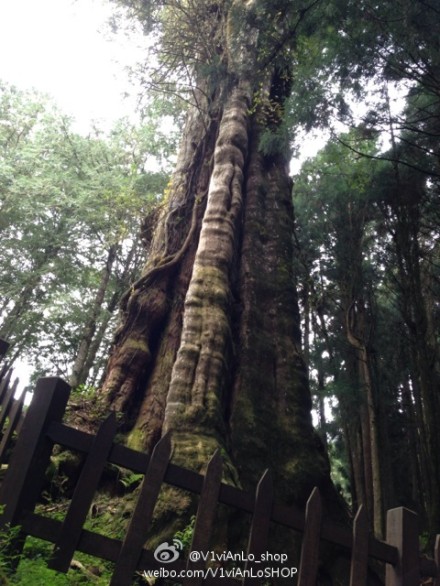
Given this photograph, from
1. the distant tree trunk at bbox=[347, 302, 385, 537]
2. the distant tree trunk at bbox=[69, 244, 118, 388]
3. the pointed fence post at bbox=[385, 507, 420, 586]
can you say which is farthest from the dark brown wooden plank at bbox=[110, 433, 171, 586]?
the distant tree trunk at bbox=[347, 302, 385, 537]

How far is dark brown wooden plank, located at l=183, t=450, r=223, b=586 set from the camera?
179 centimetres

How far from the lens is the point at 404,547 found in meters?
2.12

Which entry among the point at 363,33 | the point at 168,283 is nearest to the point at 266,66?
the point at 363,33

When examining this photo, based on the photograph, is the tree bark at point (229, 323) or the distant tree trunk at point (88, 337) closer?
the tree bark at point (229, 323)

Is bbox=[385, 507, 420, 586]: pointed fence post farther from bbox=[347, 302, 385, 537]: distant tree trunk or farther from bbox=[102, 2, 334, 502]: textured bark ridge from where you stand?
bbox=[347, 302, 385, 537]: distant tree trunk

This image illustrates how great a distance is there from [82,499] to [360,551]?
135cm

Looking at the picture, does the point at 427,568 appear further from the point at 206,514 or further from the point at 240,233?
the point at 240,233

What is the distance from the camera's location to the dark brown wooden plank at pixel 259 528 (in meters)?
1.83

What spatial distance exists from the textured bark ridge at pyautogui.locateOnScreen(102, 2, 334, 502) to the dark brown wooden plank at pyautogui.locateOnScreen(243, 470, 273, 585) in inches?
58.0

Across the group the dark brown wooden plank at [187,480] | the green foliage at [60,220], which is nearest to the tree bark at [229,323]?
the dark brown wooden plank at [187,480]

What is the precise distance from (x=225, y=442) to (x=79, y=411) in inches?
66.1

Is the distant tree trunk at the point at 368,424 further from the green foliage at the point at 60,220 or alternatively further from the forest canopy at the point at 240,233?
the green foliage at the point at 60,220

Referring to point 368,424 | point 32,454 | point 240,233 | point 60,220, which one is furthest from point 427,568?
point 60,220

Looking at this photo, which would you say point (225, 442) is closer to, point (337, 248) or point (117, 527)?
point (117, 527)
